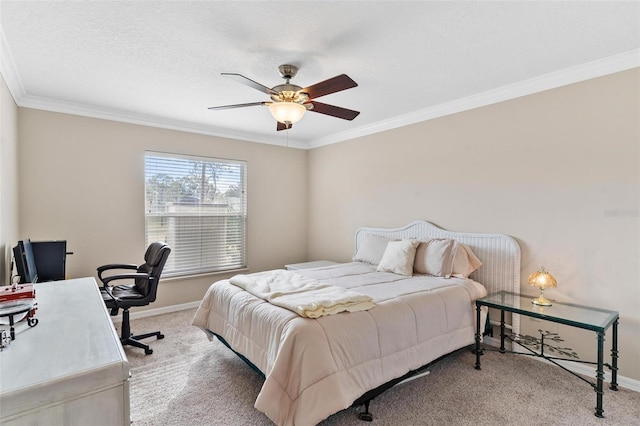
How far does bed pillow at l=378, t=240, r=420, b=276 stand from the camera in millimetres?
3420

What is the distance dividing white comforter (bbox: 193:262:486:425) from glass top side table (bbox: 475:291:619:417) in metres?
0.20

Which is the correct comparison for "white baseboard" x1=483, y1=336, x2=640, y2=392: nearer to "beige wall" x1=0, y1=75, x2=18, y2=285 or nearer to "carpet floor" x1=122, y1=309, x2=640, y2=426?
"carpet floor" x1=122, y1=309, x2=640, y2=426

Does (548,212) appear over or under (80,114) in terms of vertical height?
under

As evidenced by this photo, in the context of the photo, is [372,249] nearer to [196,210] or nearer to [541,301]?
[541,301]

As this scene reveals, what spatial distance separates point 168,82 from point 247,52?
105 cm

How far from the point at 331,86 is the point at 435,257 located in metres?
2.08

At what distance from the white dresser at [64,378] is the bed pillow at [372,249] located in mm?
3079

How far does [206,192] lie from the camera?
4680 mm

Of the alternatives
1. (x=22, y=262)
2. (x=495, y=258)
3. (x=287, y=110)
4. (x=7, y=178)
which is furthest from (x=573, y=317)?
(x=7, y=178)

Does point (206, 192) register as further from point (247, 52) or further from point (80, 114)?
point (247, 52)

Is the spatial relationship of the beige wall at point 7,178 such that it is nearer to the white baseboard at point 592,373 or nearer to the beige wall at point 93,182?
the beige wall at point 93,182

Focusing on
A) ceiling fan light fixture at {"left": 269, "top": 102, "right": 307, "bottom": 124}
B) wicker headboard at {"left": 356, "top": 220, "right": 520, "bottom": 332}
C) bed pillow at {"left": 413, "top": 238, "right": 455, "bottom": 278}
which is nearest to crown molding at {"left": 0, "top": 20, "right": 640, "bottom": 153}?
wicker headboard at {"left": 356, "top": 220, "right": 520, "bottom": 332}

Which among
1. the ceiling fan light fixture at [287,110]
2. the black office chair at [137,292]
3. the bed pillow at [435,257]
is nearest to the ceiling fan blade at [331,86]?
the ceiling fan light fixture at [287,110]

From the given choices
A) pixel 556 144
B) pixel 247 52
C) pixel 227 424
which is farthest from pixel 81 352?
pixel 556 144
